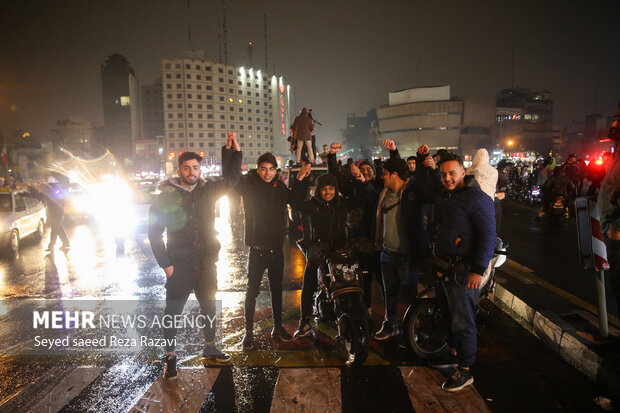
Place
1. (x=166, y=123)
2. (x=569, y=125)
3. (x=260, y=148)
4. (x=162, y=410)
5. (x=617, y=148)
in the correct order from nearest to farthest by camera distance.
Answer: (x=162, y=410) → (x=617, y=148) → (x=166, y=123) → (x=260, y=148) → (x=569, y=125)

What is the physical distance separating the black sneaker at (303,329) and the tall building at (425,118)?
344 feet

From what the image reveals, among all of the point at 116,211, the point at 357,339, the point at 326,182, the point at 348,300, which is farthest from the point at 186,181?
the point at 116,211

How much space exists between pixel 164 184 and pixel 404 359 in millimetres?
3324

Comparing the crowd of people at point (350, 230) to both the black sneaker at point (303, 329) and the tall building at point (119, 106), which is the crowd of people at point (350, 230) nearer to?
the black sneaker at point (303, 329)

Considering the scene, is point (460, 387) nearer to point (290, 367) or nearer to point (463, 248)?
point (463, 248)

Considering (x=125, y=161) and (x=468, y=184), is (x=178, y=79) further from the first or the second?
(x=468, y=184)

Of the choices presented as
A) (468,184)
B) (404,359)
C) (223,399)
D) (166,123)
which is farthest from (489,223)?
(166,123)

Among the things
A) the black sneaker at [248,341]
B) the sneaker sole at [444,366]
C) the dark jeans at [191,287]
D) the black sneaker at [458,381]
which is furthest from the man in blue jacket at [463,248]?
the dark jeans at [191,287]

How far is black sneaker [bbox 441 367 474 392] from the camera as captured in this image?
130 inches

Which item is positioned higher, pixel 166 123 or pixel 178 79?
pixel 178 79

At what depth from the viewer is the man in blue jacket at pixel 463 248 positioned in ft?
10.7

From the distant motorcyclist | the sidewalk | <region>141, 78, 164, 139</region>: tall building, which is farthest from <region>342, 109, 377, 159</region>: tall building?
the sidewalk

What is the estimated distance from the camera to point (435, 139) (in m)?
106

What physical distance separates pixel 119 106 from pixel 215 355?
135080 millimetres
